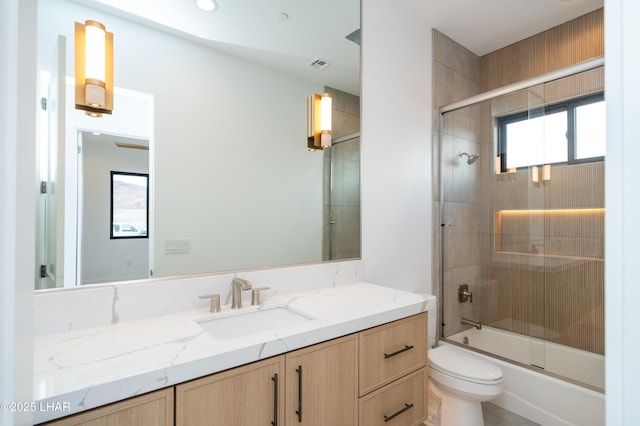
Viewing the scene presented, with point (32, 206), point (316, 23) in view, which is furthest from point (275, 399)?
point (316, 23)

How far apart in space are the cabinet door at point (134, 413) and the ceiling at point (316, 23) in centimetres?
133

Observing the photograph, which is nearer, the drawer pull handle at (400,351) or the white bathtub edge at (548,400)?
the drawer pull handle at (400,351)

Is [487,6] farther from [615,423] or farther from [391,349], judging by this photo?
[615,423]

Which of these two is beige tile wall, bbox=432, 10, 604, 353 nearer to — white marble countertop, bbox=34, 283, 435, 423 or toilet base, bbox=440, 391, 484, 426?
toilet base, bbox=440, 391, 484, 426

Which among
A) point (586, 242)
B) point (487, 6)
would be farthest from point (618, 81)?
point (487, 6)

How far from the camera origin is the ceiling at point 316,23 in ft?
4.33

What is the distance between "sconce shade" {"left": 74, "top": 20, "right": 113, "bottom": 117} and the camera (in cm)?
109

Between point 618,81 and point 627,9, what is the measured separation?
0.21ft

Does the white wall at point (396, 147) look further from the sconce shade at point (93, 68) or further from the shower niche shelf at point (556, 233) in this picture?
the sconce shade at point (93, 68)

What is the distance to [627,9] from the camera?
277 millimetres

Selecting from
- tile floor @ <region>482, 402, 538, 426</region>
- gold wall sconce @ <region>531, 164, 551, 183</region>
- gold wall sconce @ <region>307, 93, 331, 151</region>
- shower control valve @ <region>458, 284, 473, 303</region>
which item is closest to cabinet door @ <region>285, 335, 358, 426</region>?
gold wall sconce @ <region>307, 93, 331, 151</region>

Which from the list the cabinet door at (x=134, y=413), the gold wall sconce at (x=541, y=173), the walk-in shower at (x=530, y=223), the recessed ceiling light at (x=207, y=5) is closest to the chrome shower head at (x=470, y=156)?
the walk-in shower at (x=530, y=223)

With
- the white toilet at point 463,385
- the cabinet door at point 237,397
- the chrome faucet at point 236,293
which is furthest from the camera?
the white toilet at point 463,385

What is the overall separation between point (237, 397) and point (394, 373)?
0.74m
